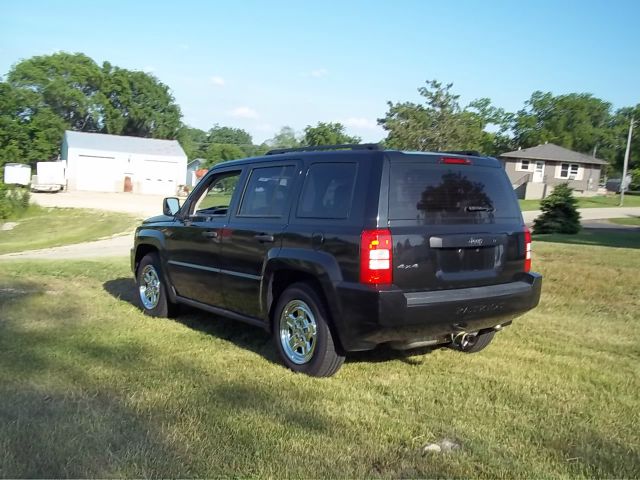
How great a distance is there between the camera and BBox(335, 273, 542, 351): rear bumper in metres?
4.50

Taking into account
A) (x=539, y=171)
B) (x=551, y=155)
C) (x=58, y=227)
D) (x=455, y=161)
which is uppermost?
(x=551, y=155)

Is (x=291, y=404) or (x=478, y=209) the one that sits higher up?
(x=478, y=209)

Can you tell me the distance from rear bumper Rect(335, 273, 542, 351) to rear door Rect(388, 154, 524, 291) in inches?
3.8

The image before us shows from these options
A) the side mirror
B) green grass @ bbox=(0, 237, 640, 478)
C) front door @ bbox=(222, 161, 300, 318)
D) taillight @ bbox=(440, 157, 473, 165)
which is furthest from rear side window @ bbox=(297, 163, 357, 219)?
the side mirror

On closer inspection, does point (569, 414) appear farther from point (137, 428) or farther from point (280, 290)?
point (137, 428)

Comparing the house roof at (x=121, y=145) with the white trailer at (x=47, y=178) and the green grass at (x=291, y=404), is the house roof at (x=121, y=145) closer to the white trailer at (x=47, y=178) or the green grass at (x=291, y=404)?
the white trailer at (x=47, y=178)

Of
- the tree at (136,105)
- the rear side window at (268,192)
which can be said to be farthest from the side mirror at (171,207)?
the tree at (136,105)

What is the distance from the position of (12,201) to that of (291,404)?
103 ft

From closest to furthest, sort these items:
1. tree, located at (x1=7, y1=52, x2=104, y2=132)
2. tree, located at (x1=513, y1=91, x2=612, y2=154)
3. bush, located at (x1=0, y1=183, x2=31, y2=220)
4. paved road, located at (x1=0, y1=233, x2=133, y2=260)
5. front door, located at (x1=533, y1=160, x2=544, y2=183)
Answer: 1. paved road, located at (x1=0, y1=233, x2=133, y2=260)
2. bush, located at (x1=0, y1=183, x2=31, y2=220)
3. front door, located at (x1=533, y1=160, x2=544, y2=183)
4. tree, located at (x1=7, y1=52, x2=104, y2=132)
5. tree, located at (x1=513, y1=91, x2=612, y2=154)

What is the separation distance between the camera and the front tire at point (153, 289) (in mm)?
7227

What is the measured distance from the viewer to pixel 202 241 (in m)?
6.35

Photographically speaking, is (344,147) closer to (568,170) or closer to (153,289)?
(153,289)

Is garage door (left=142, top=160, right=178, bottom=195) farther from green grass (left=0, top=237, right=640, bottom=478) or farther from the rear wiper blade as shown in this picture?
the rear wiper blade

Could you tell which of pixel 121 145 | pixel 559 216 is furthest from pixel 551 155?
pixel 559 216
